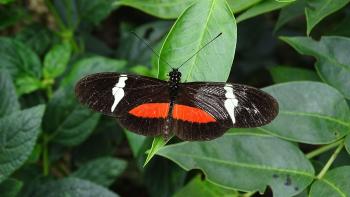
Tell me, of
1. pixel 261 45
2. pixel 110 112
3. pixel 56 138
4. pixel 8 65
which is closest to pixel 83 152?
pixel 56 138

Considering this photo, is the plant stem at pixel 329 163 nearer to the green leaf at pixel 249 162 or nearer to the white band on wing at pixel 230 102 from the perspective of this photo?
the green leaf at pixel 249 162

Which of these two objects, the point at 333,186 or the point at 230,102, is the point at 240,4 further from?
the point at 333,186

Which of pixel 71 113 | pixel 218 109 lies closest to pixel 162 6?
pixel 218 109

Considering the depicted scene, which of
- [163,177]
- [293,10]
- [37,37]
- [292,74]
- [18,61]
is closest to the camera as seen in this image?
[293,10]

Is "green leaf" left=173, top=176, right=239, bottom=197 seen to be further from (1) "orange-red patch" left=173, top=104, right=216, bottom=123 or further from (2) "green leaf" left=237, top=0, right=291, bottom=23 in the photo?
(2) "green leaf" left=237, top=0, right=291, bottom=23

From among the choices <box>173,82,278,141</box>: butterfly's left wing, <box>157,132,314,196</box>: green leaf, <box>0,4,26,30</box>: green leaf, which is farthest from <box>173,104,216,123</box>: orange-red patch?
<box>0,4,26,30</box>: green leaf

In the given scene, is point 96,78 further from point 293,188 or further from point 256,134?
point 293,188
